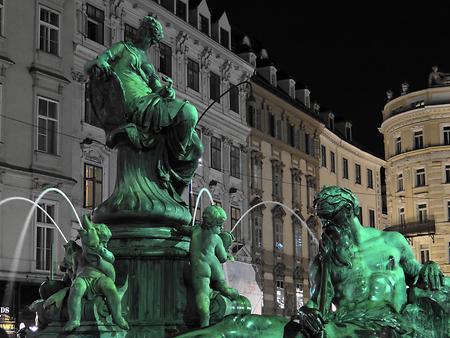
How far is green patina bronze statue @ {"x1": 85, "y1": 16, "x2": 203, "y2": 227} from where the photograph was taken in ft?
23.8

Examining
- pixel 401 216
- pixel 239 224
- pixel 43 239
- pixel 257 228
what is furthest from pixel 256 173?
pixel 401 216

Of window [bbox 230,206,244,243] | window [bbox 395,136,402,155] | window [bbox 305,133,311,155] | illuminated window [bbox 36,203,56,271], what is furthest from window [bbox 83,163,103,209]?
window [bbox 395,136,402,155]

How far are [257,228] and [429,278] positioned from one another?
3591 cm

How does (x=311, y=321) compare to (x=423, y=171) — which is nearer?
(x=311, y=321)

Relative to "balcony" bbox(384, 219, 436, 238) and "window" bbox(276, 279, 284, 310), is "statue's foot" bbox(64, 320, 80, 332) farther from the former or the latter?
"balcony" bbox(384, 219, 436, 238)

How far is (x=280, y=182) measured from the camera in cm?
4341

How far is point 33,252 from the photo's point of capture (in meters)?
25.8

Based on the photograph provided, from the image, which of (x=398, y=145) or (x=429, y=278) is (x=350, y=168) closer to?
(x=398, y=145)

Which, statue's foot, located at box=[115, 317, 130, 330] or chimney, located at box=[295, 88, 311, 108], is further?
chimney, located at box=[295, 88, 311, 108]

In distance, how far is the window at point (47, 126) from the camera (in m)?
27.4

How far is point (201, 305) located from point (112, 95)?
219cm

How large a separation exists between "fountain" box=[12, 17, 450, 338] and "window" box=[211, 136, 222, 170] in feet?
94.3

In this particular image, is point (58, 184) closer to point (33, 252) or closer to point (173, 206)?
point (33, 252)

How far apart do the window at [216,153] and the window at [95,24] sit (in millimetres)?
8540
